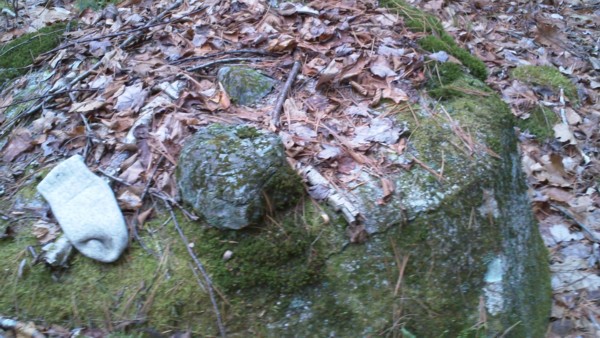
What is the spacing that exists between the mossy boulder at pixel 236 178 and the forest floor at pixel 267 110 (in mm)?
240

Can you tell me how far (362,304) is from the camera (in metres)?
2.58

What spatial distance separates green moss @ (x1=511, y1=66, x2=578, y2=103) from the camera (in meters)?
4.82

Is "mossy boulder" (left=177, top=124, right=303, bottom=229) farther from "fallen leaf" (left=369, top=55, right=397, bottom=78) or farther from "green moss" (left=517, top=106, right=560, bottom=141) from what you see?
"green moss" (left=517, top=106, right=560, bottom=141)

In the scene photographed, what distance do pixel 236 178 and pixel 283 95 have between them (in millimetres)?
831

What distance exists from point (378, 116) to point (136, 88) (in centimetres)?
153

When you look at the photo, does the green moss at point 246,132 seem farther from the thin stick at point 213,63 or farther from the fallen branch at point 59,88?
the fallen branch at point 59,88

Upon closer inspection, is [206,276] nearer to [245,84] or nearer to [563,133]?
[245,84]

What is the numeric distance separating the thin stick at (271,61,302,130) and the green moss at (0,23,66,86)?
Result: 2.10 m

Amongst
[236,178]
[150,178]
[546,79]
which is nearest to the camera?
[236,178]

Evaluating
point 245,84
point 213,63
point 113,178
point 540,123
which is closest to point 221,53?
point 213,63

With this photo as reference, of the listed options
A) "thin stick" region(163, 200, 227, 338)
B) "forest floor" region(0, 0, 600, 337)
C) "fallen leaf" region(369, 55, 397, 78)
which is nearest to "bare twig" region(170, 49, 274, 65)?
"forest floor" region(0, 0, 600, 337)

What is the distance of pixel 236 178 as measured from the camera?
252cm

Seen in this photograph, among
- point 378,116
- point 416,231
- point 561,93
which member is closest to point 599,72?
point 561,93

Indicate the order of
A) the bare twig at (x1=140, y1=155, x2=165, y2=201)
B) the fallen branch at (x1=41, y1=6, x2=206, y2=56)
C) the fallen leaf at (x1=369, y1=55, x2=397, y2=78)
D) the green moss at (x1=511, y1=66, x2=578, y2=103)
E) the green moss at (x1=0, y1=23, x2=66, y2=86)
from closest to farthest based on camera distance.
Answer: the bare twig at (x1=140, y1=155, x2=165, y2=201) → the fallen leaf at (x1=369, y1=55, x2=397, y2=78) → the fallen branch at (x1=41, y1=6, x2=206, y2=56) → the green moss at (x1=0, y1=23, x2=66, y2=86) → the green moss at (x1=511, y1=66, x2=578, y2=103)
